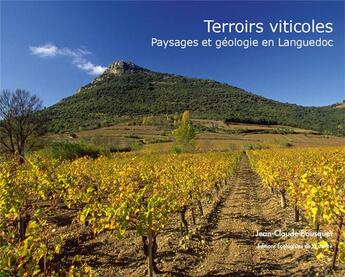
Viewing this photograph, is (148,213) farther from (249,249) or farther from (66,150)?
(66,150)

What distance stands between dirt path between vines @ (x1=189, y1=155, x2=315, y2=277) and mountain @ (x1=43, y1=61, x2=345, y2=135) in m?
70.7

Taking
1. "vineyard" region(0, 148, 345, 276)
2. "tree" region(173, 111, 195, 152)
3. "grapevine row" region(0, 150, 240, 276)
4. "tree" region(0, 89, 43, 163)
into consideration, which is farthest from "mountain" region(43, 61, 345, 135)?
"grapevine row" region(0, 150, 240, 276)

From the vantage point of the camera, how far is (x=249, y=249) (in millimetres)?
8938

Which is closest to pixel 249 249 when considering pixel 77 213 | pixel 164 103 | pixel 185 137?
pixel 77 213

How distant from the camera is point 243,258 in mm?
8352

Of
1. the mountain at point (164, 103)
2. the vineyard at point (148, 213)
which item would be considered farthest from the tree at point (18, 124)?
the mountain at point (164, 103)

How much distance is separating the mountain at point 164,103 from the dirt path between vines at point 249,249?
7069 centimetres

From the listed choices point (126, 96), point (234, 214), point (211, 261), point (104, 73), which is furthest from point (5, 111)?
point (104, 73)

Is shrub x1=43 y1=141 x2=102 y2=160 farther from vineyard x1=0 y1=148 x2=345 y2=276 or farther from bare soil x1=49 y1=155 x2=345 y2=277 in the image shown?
bare soil x1=49 y1=155 x2=345 y2=277

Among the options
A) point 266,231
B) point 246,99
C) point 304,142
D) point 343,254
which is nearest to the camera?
point 343,254

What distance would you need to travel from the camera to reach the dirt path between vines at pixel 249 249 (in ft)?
25.1

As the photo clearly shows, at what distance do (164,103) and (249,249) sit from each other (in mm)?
126964

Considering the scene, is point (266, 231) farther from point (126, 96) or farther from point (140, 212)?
point (126, 96)

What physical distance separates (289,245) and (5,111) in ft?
103
